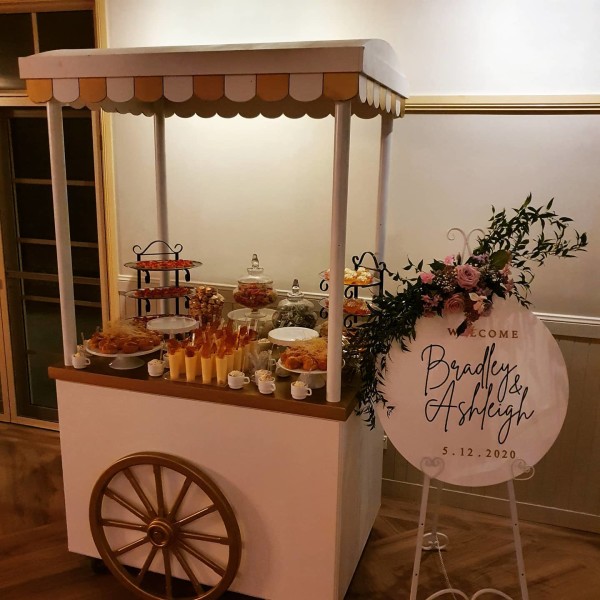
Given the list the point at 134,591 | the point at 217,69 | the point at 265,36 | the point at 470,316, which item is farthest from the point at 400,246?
the point at 134,591

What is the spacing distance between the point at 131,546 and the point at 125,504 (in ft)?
0.54

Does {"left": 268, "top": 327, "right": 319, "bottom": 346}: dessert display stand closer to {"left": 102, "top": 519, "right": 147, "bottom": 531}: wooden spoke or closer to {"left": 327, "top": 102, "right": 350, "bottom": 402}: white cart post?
{"left": 327, "top": 102, "right": 350, "bottom": 402}: white cart post

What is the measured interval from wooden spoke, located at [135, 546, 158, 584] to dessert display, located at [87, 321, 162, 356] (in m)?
0.69

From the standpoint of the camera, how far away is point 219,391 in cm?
194

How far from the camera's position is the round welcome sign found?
1.84 metres

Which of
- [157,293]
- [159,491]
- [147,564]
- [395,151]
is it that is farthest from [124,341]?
[395,151]

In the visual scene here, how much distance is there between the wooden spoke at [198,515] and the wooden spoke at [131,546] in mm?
164

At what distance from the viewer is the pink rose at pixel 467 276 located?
1.80 metres

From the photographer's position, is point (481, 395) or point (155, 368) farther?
point (155, 368)

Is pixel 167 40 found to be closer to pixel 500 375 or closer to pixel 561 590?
pixel 500 375

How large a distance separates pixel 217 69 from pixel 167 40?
1.27m

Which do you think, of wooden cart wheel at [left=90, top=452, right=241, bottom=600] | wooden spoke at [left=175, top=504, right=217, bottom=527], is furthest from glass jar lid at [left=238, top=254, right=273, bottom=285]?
wooden spoke at [left=175, top=504, right=217, bottom=527]

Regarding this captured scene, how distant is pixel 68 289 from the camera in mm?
2131

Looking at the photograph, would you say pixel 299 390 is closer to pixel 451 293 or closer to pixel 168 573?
pixel 451 293
